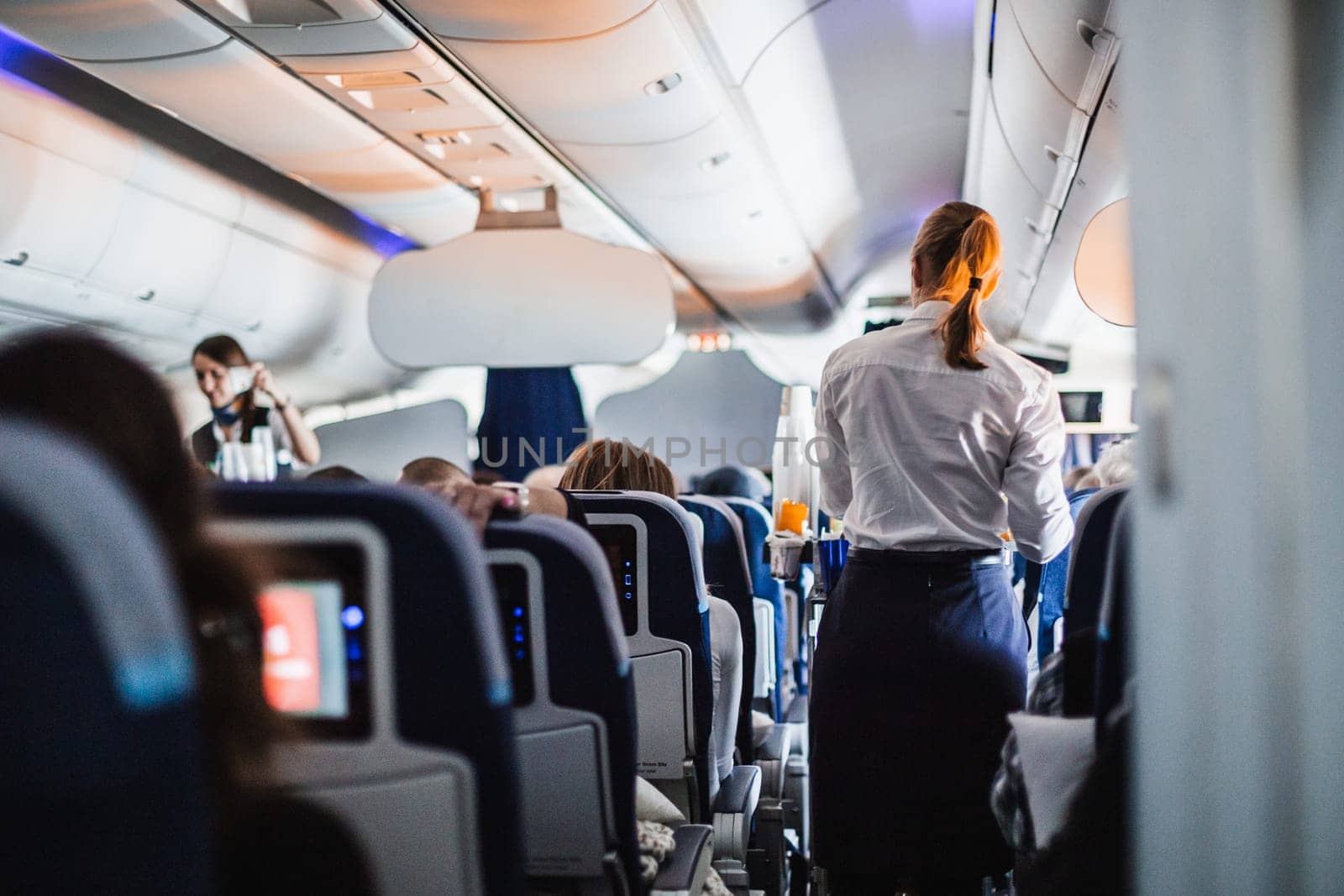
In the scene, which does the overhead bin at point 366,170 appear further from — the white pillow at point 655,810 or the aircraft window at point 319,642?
the aircraft window at point 319,642

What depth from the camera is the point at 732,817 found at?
9.75 feet

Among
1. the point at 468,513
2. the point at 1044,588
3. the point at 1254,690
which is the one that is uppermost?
the point at 468,513

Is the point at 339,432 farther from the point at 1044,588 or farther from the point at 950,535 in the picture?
the point at 950,535

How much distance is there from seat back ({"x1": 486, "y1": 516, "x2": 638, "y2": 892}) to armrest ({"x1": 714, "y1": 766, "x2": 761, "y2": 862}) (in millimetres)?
1287

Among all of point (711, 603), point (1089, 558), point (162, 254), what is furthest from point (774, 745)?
point (162, 254)

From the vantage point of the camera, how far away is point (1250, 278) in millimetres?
948

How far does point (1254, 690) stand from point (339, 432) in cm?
1109

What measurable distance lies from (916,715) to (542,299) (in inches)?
231

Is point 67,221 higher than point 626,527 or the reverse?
higher

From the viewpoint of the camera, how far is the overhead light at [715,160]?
23.1 feet

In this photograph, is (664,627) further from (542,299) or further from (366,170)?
(542,299)

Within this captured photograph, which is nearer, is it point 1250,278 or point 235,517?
point 1250,278

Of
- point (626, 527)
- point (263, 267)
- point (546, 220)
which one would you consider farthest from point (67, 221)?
point (626, 527)

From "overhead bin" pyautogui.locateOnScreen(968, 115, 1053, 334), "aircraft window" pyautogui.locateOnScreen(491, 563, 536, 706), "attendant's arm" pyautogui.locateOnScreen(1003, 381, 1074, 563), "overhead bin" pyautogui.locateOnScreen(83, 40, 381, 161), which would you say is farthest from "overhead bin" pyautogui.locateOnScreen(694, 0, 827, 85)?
"aircraft window" pyautogui.locateOnScreen(491, 563, 536, 706)
